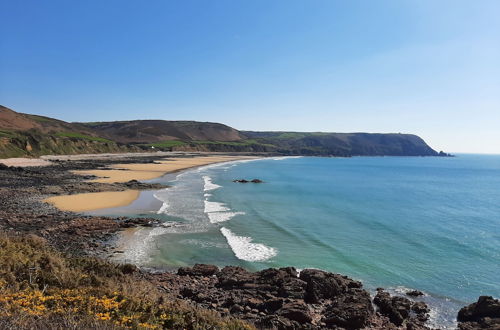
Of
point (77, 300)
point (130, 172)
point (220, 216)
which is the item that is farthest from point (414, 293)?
point (130, 172)

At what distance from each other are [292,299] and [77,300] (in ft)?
22.8

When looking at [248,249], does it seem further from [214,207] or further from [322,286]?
[214,207]

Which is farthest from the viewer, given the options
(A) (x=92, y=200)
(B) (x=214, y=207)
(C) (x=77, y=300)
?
(B) (x=214, y=207)

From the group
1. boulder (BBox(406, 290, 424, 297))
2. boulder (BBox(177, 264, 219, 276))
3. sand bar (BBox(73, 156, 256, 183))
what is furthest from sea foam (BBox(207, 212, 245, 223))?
sand bar (BBox(73, 156, 256, 183))

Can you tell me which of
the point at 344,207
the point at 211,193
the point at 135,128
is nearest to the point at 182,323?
the point at 344,207

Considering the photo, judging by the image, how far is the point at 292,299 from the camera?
38.9 ft

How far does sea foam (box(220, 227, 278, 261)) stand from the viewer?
17672mm

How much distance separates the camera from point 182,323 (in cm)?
735

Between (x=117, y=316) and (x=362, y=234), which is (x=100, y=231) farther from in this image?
(x=362, y=234)

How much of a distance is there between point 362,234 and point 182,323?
18619 millimetres

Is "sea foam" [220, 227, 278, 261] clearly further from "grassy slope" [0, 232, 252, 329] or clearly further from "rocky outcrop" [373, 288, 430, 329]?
"grassy slope" [0, 232, 252, 329]

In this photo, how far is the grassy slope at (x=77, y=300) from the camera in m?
6.32

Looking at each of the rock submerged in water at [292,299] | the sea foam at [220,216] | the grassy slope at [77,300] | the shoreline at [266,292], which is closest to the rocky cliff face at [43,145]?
the sea foam at [220,216]

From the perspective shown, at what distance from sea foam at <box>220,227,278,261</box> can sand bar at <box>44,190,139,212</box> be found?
12.8 m
